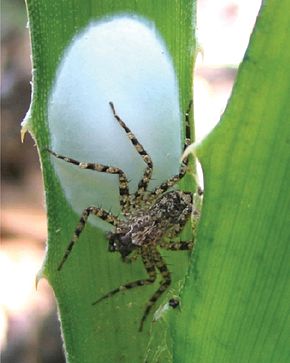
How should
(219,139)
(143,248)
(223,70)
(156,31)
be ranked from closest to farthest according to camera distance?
(219,139)
(156,31)
(143,248)
(223,70)

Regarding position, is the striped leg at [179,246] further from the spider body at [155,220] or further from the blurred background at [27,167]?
the blurred background at [27,167]

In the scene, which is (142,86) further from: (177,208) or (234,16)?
(234,16)

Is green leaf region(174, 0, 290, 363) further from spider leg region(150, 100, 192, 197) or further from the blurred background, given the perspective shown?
the blurred background

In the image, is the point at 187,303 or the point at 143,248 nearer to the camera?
the point at 187,303

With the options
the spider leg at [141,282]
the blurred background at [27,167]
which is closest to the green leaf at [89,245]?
the spider leg at [141,282]

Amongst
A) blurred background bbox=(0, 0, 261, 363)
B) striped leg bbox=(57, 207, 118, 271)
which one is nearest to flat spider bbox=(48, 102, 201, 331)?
striped leg bbox=(57, 207, 118, 271)

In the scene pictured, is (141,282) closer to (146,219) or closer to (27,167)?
(146,219)

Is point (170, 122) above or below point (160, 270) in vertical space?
above

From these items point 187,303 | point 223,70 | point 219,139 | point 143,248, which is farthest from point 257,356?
point 223,70
